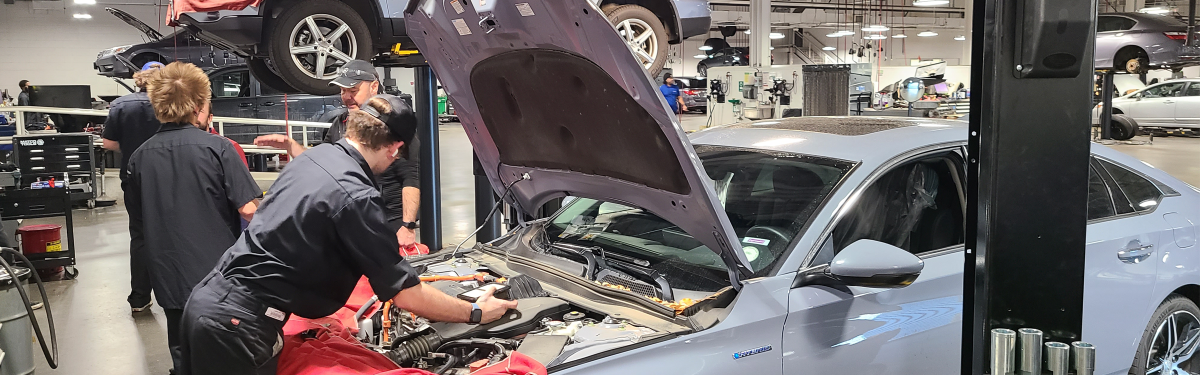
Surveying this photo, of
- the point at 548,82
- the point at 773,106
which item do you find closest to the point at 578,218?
the point at 548,82

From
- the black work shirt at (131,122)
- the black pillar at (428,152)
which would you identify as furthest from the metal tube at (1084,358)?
the black work shirt at (131,122)

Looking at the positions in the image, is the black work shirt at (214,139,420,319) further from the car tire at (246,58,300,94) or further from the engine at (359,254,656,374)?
the car tire at (246,58,300,94)

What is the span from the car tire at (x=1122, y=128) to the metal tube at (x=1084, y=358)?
16.1 metres

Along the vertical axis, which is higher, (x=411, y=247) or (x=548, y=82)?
(x=548, y=82)

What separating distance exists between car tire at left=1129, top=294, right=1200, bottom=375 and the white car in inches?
598

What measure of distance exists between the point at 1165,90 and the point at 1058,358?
60.2 feet

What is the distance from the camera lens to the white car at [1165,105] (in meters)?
16.2

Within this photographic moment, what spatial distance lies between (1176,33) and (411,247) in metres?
15.3

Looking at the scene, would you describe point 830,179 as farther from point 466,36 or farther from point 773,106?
point 773,106

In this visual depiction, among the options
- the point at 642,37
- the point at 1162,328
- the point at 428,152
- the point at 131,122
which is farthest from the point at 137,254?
the point at 1162,328

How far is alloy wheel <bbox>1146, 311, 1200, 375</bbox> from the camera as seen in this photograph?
307cm

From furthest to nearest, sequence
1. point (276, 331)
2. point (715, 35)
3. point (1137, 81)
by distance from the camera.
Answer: point (715, 35), point (1137, 81), point (276, 331)

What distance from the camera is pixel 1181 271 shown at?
306 centimetres

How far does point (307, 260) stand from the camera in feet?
6.57
